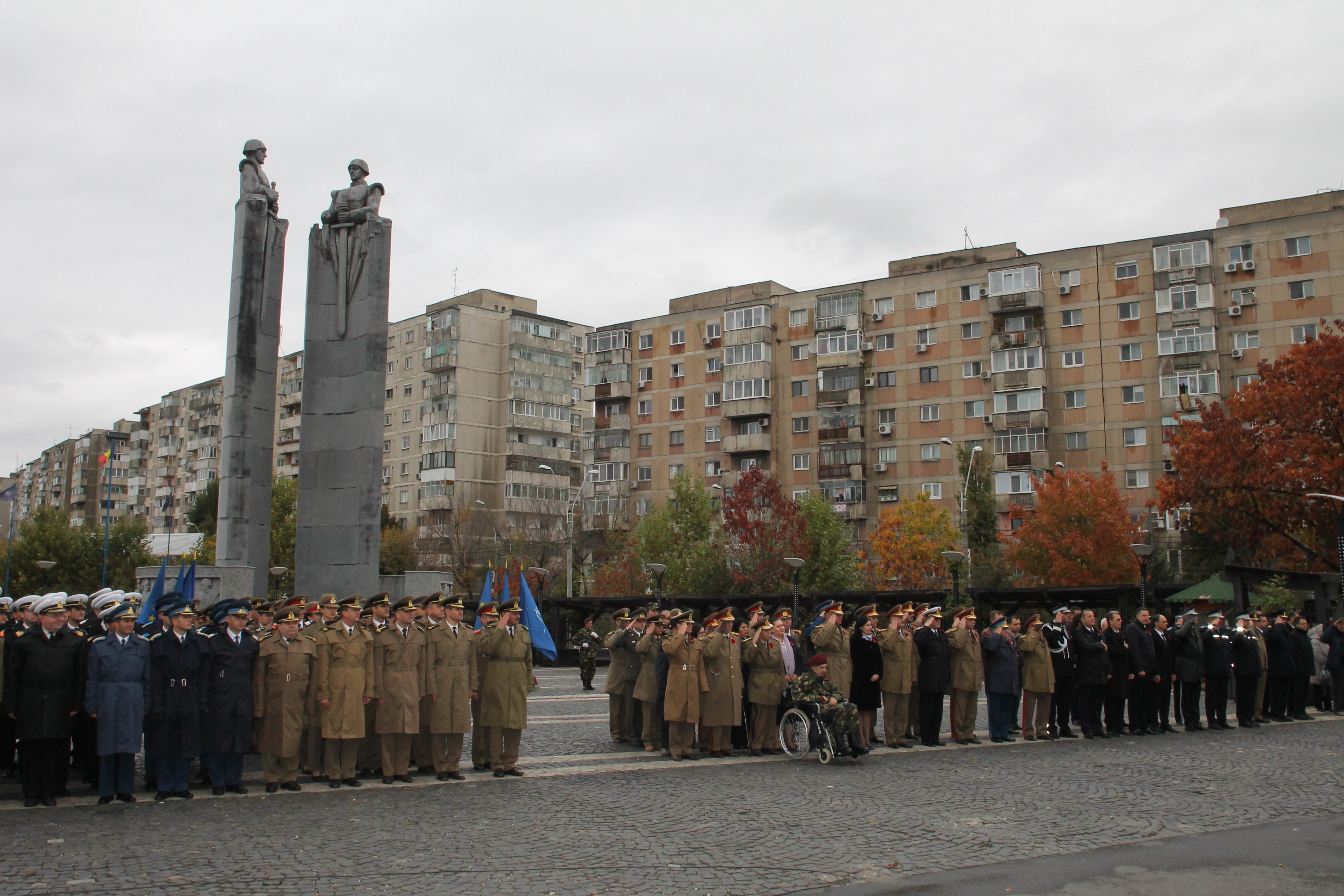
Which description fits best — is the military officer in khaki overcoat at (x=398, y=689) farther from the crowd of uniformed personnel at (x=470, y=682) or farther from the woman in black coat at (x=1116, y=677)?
the woman in black coat at (x=1116, y=677)

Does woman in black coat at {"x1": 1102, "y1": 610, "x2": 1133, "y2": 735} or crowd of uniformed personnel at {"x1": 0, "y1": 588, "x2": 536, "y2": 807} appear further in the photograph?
woman in black coat at {"x1": 1102, "y1": 610, "x2": 1133, "y2": 735}

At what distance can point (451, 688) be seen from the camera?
41.8 feet

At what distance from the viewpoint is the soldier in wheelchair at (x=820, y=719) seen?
45.5ft

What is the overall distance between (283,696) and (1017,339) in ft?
173

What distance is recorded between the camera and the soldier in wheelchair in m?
13.9

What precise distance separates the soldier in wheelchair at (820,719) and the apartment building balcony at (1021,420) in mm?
46296

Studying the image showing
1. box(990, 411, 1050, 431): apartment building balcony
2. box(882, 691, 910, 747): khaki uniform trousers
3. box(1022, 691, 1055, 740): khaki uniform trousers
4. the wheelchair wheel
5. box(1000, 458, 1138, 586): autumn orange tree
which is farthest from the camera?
box(990, 411, 1050, 431): apartment building balcony

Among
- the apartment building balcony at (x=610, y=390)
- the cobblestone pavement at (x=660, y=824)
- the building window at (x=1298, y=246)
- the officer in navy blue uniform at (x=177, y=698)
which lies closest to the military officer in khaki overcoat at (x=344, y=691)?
the cobblestone pavement at (x=660, y=824)

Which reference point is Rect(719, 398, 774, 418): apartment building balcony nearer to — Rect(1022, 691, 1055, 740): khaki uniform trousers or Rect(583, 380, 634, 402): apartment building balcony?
Rect(583, 380, 634, 402): apartment building balcony

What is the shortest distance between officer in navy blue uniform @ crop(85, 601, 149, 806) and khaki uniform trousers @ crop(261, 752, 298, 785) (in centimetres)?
126

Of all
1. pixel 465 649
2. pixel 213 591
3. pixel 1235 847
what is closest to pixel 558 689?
pixel 213 591

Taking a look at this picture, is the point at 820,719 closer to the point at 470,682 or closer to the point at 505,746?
the point at 505,746

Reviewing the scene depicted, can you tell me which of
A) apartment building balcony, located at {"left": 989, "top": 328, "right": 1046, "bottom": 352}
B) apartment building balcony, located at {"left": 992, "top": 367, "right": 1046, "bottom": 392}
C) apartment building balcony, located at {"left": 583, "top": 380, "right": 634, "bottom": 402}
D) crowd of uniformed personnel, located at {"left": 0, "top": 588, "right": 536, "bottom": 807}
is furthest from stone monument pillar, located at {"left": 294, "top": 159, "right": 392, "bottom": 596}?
apartment building balcony, located at {"left": 583, "top": 380, "right": 634, "bottom": 402}

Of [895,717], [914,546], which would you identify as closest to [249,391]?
[895,717]
